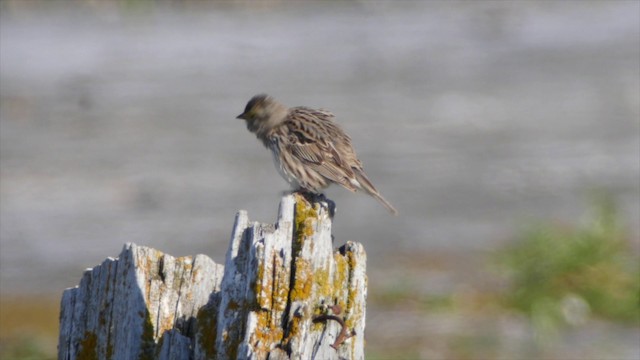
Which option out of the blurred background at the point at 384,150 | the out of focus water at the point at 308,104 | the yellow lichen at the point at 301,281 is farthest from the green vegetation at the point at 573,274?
the yellow lichen at the point at 301,281

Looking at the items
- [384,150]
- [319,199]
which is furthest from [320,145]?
[384,150]

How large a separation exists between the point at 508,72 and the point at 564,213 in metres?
4.17

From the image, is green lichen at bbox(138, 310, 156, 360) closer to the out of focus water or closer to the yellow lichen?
the yellow lichen

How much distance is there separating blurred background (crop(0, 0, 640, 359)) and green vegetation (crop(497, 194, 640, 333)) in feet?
0.07

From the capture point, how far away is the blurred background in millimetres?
11906

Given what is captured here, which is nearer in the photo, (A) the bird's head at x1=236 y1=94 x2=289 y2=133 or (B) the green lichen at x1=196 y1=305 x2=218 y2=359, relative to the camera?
(B) the green lichen at x1=196 y1=305 x2=218 y2=359

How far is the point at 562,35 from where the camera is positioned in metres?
19.2

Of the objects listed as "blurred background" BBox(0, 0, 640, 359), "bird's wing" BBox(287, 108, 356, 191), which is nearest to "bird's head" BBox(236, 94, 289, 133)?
"bird's wing" BBox(287, 108, 356, 191)

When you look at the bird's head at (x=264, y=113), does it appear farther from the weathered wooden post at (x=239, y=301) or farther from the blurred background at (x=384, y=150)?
the weathered wooden post at (x=239, y=301)

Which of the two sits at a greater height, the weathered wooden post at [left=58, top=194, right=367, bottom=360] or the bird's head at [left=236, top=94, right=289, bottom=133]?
the bird's head at [left=236, top=94, right=289, bottom=133]

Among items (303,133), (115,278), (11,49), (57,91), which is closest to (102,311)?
(115,278)

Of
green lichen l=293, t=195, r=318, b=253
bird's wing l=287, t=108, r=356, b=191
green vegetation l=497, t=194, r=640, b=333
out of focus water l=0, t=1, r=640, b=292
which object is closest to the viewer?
green lichen l=293, t=195, r=318, b=253

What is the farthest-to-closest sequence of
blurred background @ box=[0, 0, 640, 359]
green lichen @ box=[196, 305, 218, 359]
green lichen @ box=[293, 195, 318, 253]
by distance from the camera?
blurred background @ box=[0, 0, 640, 359] < green lichen @ box=[196, 305, 218, 359] < green lichen @ box=[293, 195, 318, 253]

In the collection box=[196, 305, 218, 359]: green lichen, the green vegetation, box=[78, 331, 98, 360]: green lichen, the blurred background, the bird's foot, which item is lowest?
box=[196, 305, 218, 359]: green lichen
